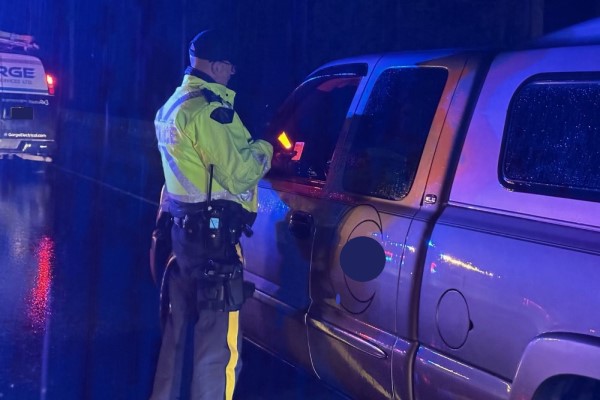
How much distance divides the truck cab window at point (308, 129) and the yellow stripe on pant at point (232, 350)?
1.09 meters

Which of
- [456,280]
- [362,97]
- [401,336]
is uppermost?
[362,97]

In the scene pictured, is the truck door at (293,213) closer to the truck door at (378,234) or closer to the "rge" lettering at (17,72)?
the truck door at (378,234)

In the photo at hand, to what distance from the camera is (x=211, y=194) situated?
358 cm

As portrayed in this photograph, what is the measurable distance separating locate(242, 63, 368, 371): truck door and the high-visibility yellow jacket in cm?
41

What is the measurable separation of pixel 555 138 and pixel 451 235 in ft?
1.80

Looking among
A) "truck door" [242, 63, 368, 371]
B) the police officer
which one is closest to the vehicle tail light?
"truck door" [242, 63, 368, 371]

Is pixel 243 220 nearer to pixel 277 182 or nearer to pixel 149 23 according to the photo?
pixel 277 182

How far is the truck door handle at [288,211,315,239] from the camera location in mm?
3875

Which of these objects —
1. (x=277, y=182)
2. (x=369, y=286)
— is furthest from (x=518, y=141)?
(x=277, y=182)

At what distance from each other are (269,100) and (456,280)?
12.6 meters

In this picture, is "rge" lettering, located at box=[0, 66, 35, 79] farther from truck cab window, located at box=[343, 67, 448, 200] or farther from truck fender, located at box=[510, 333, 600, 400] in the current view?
truck fender, located at box=[510, 333, 600, 400]

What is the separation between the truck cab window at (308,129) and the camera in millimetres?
4602

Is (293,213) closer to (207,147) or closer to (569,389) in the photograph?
(207,147)

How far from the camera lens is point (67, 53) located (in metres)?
27.8
